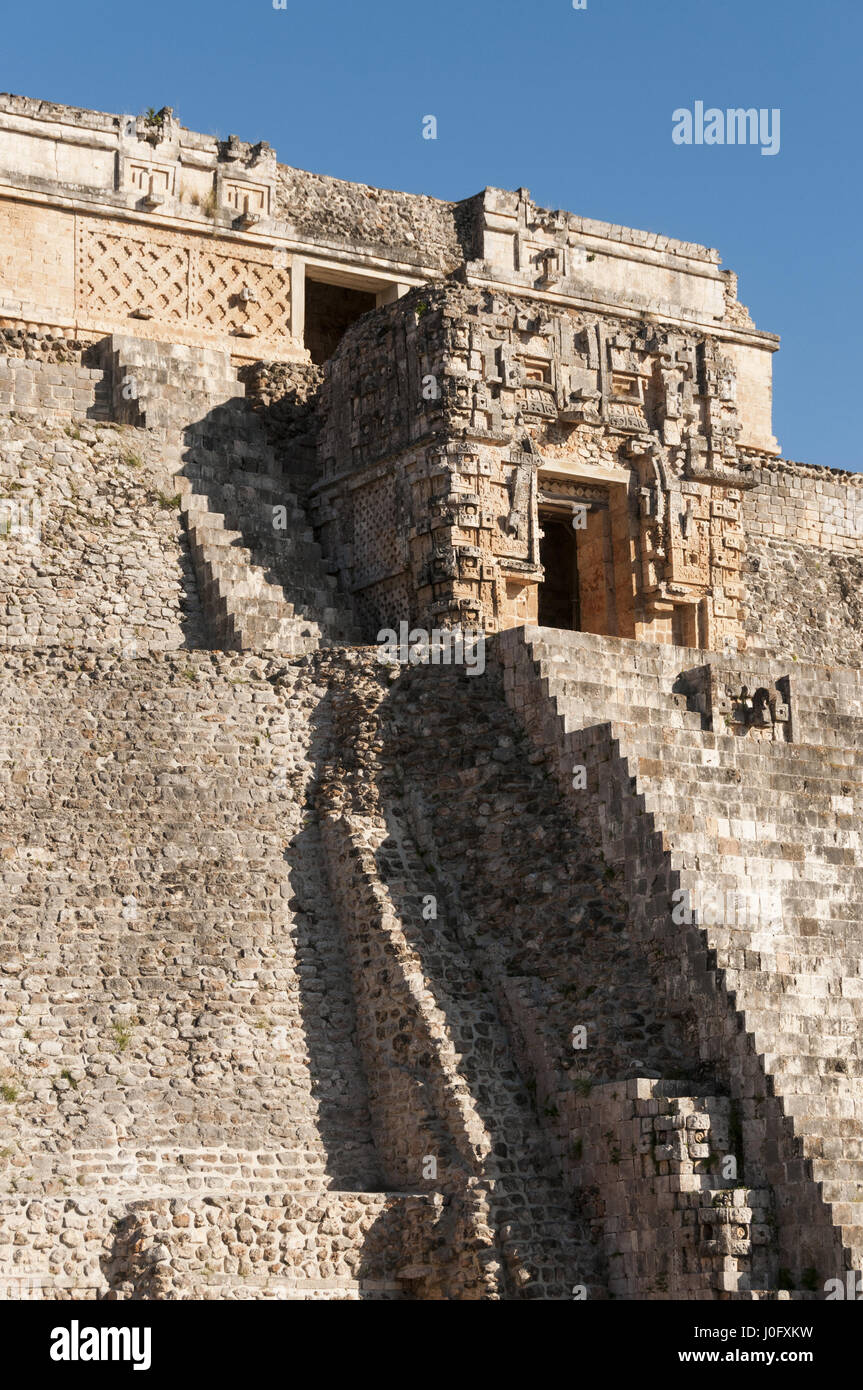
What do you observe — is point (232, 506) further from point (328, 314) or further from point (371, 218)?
point (328, 314)

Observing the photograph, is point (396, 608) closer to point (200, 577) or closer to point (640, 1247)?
point (200, 577)

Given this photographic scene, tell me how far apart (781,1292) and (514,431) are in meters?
9.88

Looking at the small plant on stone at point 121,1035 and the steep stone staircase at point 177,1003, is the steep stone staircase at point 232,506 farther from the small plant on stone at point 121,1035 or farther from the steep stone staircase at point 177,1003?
the small plant on stone at point 121,1035

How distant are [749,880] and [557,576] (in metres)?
9.62

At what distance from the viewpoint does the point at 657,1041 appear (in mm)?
16828

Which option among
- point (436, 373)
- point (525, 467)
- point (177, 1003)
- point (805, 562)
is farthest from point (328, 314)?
point (177, 1003)

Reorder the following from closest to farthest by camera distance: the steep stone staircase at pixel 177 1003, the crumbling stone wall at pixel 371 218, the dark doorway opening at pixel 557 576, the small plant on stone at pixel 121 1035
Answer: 1. the steep stone staircase at pixel 177 1003
2. the small plant on stone at pixel 121 1035
3. the dark doorway opening at pixel 557 576
4. the crumbling stone wall at pixel 371 218

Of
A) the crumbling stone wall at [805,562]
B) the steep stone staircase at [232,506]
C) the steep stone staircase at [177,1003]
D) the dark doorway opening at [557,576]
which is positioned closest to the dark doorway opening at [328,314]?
the dark doorway opening at [557,576]

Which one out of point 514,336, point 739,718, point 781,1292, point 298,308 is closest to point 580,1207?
point 781,1292

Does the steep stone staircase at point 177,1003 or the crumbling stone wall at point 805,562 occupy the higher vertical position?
the crumbling stone wall at point 805,562

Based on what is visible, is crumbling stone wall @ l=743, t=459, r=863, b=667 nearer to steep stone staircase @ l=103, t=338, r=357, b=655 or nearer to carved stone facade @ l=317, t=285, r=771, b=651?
carved stone facade @ l=317, t=285, r=771, b=651

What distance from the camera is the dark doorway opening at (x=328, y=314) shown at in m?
29.8

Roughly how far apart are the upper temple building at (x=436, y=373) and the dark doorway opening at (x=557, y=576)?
4 centimetres

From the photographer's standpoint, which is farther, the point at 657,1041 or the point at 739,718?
the point at 739,718
